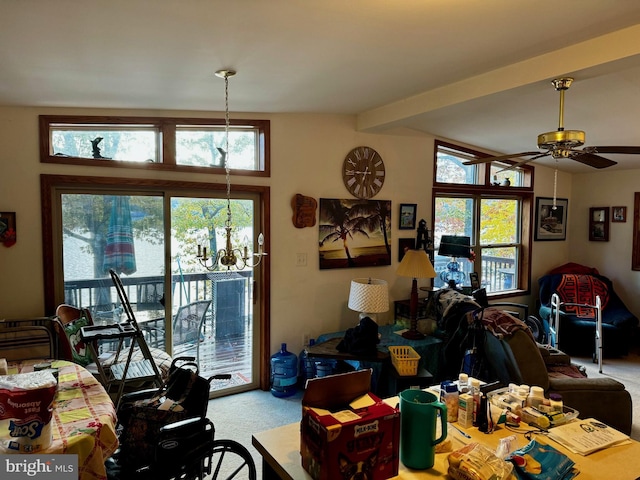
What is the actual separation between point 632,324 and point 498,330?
301 cm

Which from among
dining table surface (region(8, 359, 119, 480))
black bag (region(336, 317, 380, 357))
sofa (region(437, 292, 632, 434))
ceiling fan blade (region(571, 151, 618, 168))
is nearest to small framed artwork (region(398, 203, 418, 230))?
sofa (region(437, 292, 632, 434))

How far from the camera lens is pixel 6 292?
9.70 feet

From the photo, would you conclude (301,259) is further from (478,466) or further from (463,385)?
(478,466)

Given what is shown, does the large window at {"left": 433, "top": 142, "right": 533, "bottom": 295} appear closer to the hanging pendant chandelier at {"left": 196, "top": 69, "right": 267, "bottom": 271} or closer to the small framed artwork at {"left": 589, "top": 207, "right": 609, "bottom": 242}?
the small framed artwork at {"left": 589, "top": 207, "right": 609, "bottom": 242}

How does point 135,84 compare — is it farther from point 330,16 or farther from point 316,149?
point 316,149

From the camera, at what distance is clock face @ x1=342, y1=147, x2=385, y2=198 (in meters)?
4.20

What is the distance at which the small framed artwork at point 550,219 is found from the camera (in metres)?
5.87

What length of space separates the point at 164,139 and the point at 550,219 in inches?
208

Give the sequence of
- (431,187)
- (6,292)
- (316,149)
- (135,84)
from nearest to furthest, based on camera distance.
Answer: (135,84) → (6,292) → (316,149) → (431,187)

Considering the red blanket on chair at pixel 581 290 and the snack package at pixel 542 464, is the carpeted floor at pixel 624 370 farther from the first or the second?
the snack package at pixel 542 464

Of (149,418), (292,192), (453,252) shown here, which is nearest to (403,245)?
(453,252)

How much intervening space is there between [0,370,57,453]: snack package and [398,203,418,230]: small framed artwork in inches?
143

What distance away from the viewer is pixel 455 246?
4.62 m

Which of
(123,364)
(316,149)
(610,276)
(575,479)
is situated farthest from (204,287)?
(610,276)
